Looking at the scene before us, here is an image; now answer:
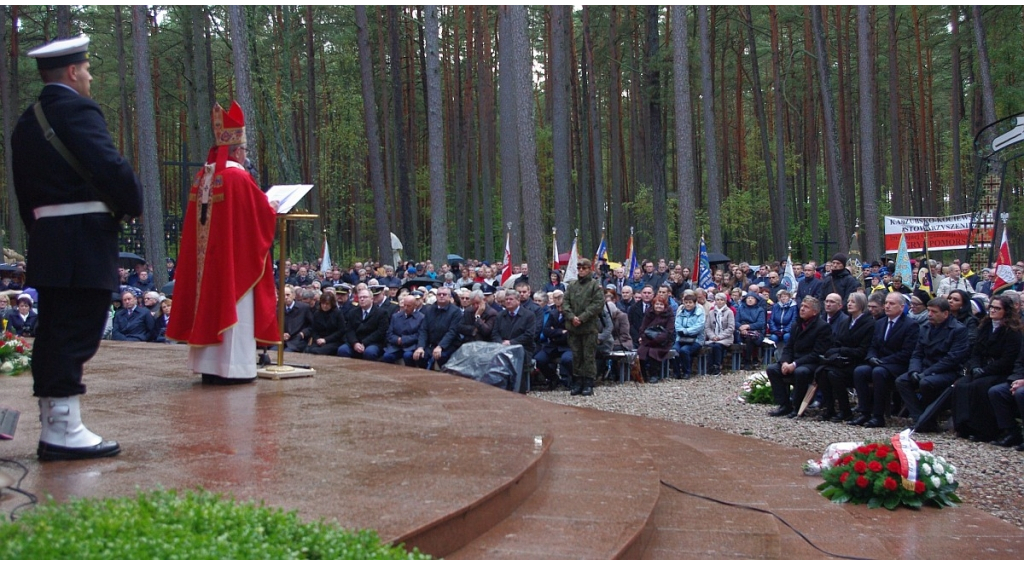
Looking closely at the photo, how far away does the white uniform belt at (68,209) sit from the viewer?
13.9 ft

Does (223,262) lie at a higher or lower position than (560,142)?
lower

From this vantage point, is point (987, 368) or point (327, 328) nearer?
point (987, 368)

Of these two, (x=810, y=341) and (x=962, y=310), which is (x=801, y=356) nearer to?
(x=810, y=341)

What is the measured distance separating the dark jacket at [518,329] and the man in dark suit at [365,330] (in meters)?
1.60

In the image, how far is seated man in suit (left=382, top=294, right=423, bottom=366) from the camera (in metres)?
12.5

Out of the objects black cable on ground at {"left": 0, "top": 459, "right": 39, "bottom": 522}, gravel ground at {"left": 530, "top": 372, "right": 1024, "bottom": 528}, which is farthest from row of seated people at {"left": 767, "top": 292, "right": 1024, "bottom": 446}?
black cable on ground at {"left": 0, "top": 459, "right": 39, "bottom": 522}

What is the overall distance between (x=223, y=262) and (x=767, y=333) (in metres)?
11.1

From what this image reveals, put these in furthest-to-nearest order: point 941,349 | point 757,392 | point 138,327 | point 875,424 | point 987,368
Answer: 1. point 138,327
2. point 757,392
3. point 875,424
4. point 941,349
5. point 987,368

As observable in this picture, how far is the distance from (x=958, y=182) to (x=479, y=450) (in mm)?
31296

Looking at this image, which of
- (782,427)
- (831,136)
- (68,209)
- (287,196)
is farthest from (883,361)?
(831,136)

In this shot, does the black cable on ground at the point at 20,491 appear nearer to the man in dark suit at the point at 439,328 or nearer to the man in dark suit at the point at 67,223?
the man in dark suit at the point at 67,223

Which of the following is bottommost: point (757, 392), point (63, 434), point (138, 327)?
point (757, 392)

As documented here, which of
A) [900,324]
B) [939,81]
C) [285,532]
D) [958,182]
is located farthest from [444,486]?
[939,81]

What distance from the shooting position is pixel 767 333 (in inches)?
608
